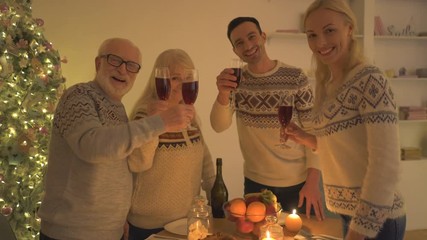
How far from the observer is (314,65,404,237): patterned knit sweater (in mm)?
1218

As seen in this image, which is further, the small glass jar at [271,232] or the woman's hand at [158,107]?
the woman's hand at [158,107]

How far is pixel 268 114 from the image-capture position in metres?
2.10

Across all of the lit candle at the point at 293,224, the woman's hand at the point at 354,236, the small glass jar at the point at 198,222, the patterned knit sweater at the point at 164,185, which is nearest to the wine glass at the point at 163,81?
the patterned knit sweater at the point at 164,185

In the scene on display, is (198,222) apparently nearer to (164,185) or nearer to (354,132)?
(164,185)

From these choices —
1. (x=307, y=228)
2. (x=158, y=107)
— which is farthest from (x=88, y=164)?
(x=307, y=228)

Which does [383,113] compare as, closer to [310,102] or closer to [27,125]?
[310,102]

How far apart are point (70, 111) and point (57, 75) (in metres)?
1.61

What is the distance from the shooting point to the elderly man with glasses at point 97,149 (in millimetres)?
1486

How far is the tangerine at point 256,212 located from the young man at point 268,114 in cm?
62

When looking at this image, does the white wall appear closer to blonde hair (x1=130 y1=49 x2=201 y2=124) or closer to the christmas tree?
the christmas tree

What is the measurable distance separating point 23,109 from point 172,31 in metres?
1.59

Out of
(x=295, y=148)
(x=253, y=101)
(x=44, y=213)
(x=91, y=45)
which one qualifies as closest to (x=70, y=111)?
(x=44, y=213)

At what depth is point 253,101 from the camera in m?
2.14

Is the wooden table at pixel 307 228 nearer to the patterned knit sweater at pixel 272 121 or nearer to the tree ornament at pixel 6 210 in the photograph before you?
the patterned knit sweater at pixel 272 121
